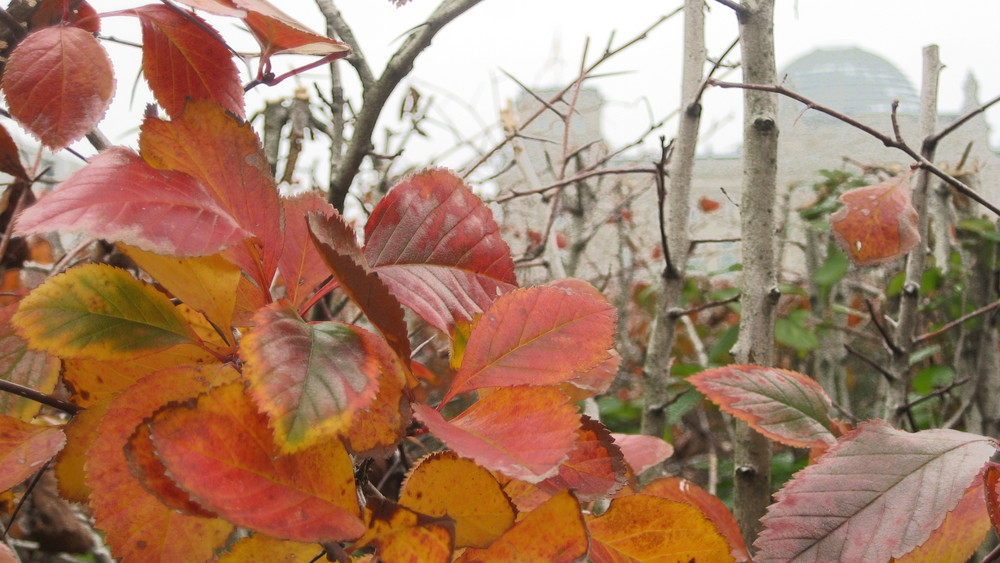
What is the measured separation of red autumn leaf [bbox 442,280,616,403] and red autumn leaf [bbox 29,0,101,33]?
1.06 ft

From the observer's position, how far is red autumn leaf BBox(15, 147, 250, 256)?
0.23 meters

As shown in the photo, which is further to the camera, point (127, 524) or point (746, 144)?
point (746, 144)

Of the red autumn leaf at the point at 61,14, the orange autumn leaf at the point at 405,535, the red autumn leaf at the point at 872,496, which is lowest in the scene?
the red autumn leaf at the point at 872,496

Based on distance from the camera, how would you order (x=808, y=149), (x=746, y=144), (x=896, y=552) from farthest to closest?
(x=808, y=149)
(x=746, y=144)
(x=896, y=552)

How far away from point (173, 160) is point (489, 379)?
15 cm

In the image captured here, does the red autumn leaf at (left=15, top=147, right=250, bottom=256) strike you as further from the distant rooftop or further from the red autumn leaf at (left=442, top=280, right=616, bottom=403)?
the distant rooftop

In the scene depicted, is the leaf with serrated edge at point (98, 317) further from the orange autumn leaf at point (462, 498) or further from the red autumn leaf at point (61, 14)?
the red autumn leaf at point (61, 14)

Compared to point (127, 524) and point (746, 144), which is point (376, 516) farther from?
point (746, 144)

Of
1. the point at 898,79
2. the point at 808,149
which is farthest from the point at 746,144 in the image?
the point at 808,149

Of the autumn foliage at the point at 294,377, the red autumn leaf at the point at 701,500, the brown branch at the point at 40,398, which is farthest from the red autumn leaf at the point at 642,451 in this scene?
the brown branch at the point at 40,398

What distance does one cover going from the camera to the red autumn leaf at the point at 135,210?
225 millimetres

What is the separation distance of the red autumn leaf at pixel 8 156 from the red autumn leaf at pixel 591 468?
1.44 ft

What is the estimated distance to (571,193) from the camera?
2.41m

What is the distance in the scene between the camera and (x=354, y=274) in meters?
0.24
